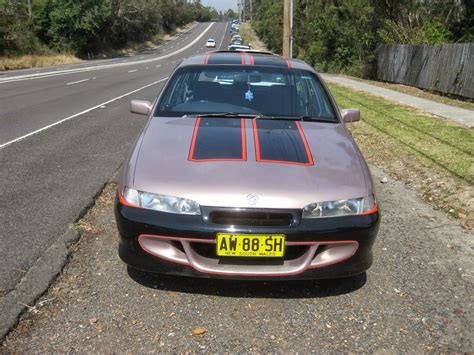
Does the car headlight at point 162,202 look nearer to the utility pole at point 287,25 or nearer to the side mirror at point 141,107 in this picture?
the side mirror at point 141,107

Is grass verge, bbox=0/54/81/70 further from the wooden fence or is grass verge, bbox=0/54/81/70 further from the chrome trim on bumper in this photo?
the chrome trim on bumper

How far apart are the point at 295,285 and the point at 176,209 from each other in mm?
1074

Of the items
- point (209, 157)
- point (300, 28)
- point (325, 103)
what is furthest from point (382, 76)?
point (209, 157)

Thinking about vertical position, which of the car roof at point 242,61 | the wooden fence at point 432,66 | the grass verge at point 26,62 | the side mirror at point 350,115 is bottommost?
the grass verge at point 26,62

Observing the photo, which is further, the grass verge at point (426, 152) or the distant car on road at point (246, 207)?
the grass verge at point (426, 152)

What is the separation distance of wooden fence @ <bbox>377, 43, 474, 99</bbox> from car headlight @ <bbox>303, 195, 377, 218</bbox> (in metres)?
13.6

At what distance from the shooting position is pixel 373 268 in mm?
3773

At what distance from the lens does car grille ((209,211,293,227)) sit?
294 cm

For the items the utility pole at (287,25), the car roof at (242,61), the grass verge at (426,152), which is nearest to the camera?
the car roof at (242,61)

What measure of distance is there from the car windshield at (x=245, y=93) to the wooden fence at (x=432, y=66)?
487 inches

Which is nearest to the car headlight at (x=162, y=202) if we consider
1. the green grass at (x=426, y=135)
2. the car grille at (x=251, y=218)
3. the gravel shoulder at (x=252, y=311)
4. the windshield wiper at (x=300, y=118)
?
the car grille at (x=251, y=218)

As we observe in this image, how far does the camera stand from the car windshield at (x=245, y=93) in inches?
168

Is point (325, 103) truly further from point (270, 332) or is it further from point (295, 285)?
point (270, 332)

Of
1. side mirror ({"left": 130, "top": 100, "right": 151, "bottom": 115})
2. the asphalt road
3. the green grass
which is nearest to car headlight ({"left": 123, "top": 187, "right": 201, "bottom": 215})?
the asphalt road
